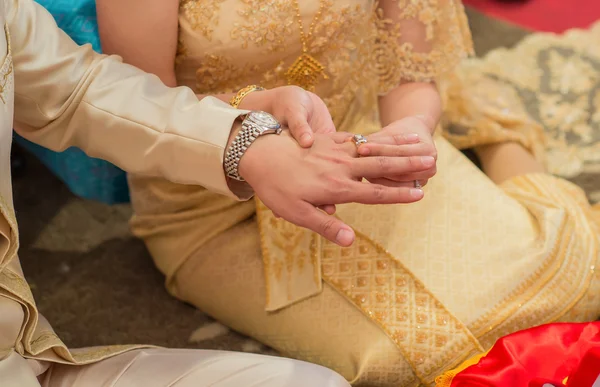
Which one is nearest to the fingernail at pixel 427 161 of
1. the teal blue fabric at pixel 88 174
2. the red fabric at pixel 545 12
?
the teal blue fabric at pixel 88 174

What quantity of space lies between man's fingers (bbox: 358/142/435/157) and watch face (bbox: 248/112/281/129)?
4.4 inches

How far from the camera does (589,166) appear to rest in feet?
5.52

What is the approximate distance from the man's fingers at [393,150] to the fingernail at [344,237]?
0.11 meters

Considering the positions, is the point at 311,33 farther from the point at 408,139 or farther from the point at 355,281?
the point at 355,281

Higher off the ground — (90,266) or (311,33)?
(311,33)

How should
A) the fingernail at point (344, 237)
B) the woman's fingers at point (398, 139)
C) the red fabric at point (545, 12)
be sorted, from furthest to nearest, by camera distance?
the red fabric at point (545, 12) < the woman's fingers at point (398, 139) < the fingernail at point (344, 237)

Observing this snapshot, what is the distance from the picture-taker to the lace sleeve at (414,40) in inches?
48.1

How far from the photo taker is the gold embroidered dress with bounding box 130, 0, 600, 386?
1.13 meters

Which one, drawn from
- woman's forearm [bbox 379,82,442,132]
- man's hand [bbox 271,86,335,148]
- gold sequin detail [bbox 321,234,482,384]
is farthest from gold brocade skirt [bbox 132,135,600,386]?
man's hand [bbox 271,86,335,148]

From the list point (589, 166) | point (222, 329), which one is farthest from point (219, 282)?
point (589, 166)

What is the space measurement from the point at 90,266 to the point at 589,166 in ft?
3.63

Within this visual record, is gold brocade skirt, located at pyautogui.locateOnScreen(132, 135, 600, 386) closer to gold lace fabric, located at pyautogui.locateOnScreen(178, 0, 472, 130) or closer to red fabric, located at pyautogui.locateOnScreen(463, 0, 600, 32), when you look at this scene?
gold lace fabric, located at pyautogui.locateOnScreen(178, 0, 472, 130)

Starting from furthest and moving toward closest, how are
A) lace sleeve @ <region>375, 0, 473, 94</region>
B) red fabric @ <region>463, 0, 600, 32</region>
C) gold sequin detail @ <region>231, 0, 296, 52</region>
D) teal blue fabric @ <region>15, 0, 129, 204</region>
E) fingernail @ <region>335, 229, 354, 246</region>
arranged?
red fabric @ <region>463, 0, 600, 32</region>, teal blue fabric @ <region>15, 0, 129, 204</region>, lace sleeve @ <region>375, 0, 473, 94</region>, gold sequin detail @ <region>231, 0, 296, 52</region>, fingernail @ <region>335, 229, 354, 246</region>

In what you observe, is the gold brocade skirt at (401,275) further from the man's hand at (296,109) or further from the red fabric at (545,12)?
the red fabric at (545,12)
